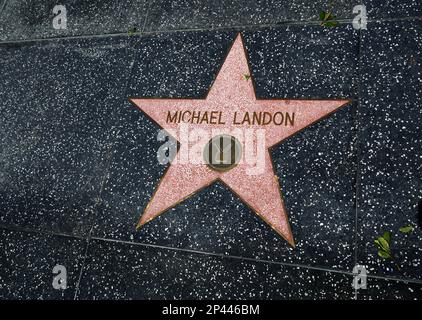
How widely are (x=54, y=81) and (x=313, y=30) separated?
5.28 ft

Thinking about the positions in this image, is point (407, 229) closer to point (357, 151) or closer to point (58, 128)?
point (357, 151)

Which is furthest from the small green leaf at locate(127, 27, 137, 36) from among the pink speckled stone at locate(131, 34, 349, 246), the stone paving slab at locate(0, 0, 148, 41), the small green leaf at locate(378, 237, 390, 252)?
the small green leaf at locate(378, 237, 390, 252)

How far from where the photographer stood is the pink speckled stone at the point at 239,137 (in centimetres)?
196

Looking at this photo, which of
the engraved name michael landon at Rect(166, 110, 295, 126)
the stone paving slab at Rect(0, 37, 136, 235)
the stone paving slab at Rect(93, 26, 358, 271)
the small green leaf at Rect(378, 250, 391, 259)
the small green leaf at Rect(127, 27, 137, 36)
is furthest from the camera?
the small green leaf at Rect(127, 27, 137, 36)

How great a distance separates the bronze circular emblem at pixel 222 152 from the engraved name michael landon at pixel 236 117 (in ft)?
0.31

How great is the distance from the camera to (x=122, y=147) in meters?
2.31

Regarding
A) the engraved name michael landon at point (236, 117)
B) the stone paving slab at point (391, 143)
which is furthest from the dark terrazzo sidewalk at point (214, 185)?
the engraved name michael landon at point (236, 117)

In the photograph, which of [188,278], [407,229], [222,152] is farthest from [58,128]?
[407,229]

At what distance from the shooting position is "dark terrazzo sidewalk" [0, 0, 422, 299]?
185 centimetres

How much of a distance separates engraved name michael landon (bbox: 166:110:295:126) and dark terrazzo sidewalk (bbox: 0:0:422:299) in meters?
0.12

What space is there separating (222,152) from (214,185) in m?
0.17

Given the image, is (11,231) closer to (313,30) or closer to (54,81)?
(54,81)

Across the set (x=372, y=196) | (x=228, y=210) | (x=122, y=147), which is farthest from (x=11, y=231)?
(x=372, y=196)

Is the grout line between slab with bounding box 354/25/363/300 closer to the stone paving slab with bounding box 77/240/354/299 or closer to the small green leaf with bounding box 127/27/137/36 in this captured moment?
the stone paving slab with bounding box 77/240/354/299
